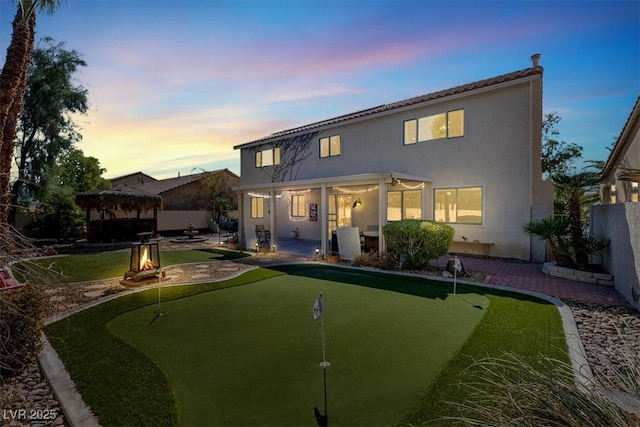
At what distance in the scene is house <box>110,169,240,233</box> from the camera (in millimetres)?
27094

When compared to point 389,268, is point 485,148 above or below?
above

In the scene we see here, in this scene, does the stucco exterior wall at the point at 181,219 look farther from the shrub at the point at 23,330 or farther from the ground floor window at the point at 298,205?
the shrub at the point at 23,330

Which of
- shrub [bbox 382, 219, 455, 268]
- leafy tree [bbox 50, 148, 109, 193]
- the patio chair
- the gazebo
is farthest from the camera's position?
leafy tree [bbox 50, 148, 109, 193]

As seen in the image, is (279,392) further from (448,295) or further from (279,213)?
(279,213)

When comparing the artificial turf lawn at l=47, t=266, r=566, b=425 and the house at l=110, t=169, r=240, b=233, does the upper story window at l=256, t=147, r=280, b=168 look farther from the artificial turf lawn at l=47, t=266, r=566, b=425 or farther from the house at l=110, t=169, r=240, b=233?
the artificial turf lawn at l=47, t=266, r=566, b=425

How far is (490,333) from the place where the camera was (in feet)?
17.5

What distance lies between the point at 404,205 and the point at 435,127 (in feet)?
12.9

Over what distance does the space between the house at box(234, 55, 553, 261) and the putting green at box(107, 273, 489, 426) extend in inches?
214

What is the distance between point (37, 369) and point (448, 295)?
7872 millimetres

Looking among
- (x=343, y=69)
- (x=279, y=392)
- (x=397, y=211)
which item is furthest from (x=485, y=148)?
(x=279, y=392)

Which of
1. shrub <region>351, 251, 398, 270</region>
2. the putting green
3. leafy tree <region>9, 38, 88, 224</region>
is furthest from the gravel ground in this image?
leafy tree <region>9, 38, 88, 224</region>

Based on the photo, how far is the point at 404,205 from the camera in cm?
1583

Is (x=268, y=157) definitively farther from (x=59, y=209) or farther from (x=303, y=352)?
(x=303, y=352)

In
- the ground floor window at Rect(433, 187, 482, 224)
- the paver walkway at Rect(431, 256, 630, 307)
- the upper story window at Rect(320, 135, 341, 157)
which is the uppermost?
the upper story window at Rect(320, 135, 341, 157)
